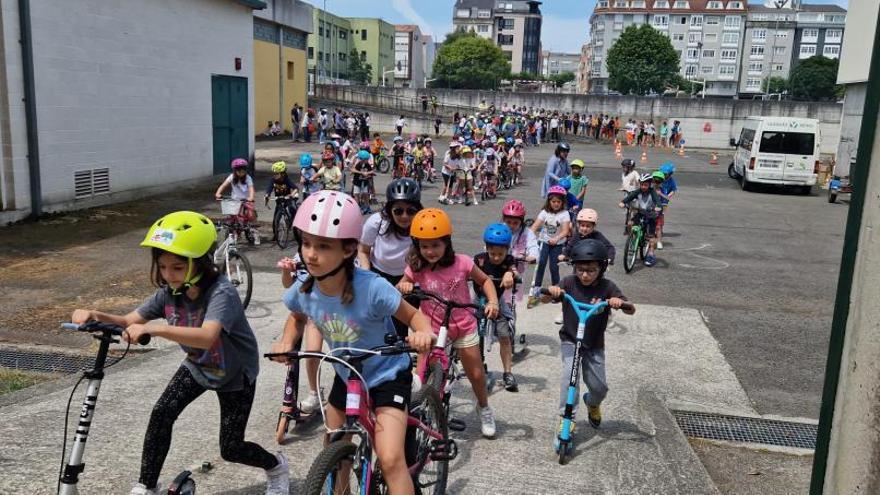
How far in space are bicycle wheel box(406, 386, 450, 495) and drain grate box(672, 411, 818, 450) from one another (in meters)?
2.66

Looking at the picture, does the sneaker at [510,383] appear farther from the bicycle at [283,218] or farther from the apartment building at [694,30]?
the apartment building at [694,30]

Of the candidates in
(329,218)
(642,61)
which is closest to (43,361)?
(329,218)

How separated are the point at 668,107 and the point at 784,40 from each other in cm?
8065

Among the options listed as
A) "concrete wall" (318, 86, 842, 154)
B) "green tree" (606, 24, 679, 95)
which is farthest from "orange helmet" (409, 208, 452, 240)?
"green tree" (606, 24, 679, 95)

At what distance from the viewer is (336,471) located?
309 cm

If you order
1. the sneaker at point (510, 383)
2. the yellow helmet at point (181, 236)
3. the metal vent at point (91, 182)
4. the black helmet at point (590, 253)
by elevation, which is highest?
the yellow helmet at point (181, 236)

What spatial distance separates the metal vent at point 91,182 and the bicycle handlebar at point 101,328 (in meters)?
12.9

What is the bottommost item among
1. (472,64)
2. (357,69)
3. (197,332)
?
(197,332)

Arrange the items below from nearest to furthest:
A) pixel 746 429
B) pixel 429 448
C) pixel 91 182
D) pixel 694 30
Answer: pixel 429 448 < pixel 746 429 < pixel 91 182 < pixel 694 30

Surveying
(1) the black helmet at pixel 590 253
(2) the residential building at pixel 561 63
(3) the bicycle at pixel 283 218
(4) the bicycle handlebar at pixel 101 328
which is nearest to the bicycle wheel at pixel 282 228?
(3) the bicycle at pixel 283 218

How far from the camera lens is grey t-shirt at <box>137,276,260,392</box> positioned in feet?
11.7

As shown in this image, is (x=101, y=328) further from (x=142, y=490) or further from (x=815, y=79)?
(x=815, y=79)

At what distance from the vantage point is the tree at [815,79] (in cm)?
9894

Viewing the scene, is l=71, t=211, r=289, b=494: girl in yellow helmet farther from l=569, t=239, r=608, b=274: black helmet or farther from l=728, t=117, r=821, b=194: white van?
l=728, t=117, r=821, b=194: white van
